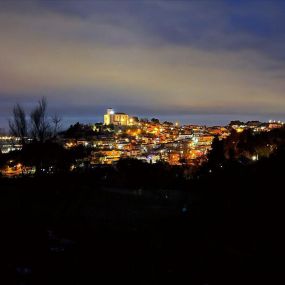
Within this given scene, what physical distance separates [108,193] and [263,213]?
7366 millimetres

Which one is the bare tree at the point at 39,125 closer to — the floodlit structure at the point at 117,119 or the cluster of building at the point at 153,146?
the cluster of building at the point at 153,146

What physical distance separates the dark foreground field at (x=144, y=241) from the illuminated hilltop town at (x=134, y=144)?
10222mm

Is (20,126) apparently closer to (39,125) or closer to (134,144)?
(39,125)

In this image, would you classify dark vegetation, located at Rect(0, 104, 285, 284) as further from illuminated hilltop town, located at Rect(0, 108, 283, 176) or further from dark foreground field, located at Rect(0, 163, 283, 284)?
illuminated hilltop town, located at Rect(0, 108, 283, 176)

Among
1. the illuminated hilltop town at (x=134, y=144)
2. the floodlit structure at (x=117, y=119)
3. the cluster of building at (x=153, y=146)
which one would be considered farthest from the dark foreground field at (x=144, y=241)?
the floodlit structure at (x=117, y=119)

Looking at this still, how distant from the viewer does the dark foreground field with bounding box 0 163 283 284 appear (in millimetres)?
6703

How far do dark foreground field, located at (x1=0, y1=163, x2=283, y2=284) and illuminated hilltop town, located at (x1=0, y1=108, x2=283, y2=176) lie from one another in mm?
10222

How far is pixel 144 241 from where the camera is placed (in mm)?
8555

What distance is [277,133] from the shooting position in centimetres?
2670

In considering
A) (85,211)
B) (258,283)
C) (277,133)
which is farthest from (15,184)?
(277,133)

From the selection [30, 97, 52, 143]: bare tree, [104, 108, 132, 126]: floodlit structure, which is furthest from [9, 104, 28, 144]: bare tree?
[104, 108, 132, 126]: floodlit structure

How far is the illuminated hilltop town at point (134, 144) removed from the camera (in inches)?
997

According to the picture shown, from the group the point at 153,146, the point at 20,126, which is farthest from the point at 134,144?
the point at 20,126

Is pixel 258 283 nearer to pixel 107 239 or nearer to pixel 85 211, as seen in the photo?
pixel 107 239
